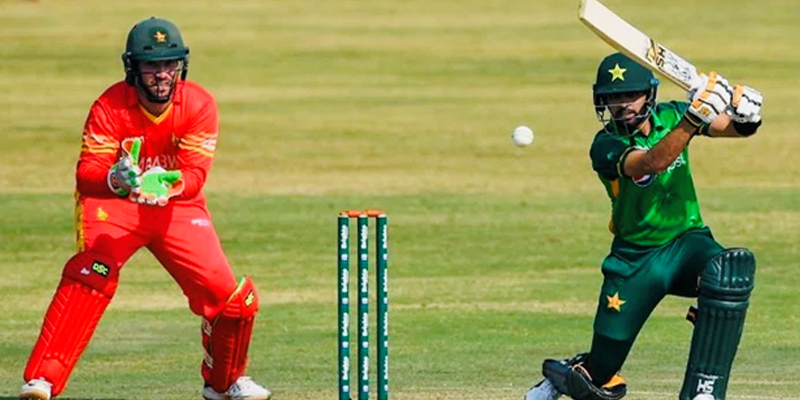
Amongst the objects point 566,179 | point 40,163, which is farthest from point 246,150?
point 566,179

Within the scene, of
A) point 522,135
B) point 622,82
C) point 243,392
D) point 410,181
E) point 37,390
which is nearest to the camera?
point 622,82

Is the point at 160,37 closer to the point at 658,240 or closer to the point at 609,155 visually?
the point at 609,155

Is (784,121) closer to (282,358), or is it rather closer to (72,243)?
(72,243)

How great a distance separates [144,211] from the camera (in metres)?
8.62

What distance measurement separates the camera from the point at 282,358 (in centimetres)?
1152

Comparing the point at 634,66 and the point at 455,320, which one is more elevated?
the point at 634,66

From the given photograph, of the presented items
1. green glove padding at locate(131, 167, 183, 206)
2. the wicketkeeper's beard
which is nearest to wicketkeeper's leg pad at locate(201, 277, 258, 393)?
green glove padding at locate(131, 167, 183, 206)

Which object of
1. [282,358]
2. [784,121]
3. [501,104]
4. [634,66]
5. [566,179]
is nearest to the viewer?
[634,66]

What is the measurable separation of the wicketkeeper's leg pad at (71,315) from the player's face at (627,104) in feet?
6.88

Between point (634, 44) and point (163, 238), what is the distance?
2.14 metres

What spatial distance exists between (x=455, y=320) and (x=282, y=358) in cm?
175

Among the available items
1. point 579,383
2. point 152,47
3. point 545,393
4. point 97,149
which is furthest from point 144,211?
point 579,383

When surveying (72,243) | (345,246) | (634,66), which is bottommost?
(72,243)

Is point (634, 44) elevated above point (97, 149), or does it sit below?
above
